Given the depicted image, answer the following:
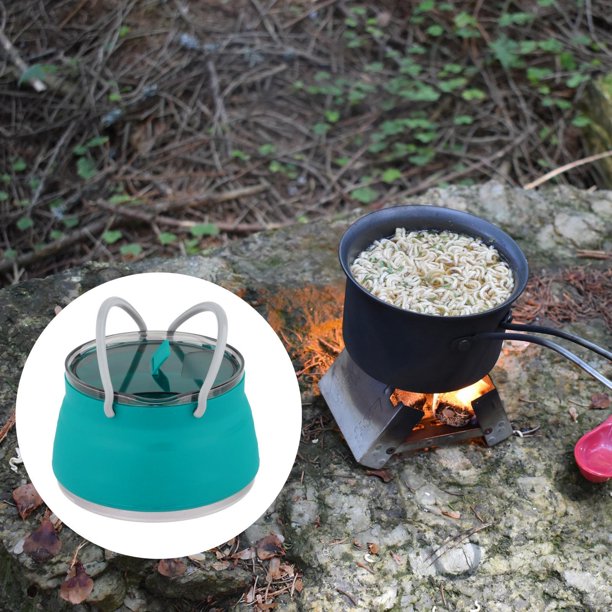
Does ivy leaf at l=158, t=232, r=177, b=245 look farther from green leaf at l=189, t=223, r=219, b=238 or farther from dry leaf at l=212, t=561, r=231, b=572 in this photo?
dry leaf at l=212, t=561, r=231, b=572

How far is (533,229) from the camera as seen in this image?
4.57 metres

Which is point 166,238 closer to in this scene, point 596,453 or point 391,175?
point 391,175

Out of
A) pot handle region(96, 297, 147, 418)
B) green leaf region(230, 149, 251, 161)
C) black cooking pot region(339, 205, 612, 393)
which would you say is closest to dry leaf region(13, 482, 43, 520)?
pot handle region(96, 297, 147, 418)

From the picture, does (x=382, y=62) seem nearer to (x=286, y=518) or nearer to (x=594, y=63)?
(x=594, y=63)

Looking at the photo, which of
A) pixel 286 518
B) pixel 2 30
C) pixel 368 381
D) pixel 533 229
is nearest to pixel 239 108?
pixel 2 30

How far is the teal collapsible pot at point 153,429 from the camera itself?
1.98 m

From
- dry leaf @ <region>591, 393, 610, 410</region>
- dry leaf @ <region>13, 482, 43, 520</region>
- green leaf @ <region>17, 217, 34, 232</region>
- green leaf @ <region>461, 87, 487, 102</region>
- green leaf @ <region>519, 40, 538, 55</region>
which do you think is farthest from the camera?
green leaf @ <region>519, 40, 538, 55</region>

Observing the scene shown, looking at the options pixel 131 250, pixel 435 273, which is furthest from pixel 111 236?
pixel 435 273

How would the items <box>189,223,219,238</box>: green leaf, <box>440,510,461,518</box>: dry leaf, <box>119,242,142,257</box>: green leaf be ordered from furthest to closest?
1. <box>189,223,219,238</box>: green leaf
2. <box>119,242,142,257</box>: green leaf
3. <box>440,510,461,518</box>: dry leaf

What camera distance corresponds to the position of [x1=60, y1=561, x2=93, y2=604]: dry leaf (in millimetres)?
2572

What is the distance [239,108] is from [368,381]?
425 centimetres

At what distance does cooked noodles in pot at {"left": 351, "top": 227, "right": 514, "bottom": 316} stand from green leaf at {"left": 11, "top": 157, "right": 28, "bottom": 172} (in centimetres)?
417

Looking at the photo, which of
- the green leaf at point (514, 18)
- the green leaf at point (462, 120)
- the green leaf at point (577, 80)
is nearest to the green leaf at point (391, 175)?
the green leaf at point (462, 120)

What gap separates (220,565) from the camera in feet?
8.88
